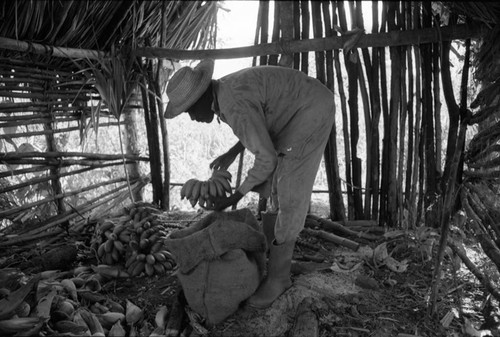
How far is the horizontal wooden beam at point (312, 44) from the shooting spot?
283cm

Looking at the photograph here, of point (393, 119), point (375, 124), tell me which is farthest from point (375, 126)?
point (393, 119)

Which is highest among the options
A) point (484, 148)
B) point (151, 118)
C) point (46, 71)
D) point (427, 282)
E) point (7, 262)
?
point (46, 71)

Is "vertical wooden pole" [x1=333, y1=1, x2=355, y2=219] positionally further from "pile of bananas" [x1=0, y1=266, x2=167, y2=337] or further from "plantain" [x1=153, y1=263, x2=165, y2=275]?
"pile of bananas" [x1=0, y1=266, x2=167, y2=337]

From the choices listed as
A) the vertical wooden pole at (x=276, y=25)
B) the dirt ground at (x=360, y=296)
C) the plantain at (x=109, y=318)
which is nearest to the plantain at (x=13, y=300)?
the plantain at (x=109, y=318)

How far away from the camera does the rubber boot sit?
2424mm

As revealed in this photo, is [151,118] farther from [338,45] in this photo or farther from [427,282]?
[427,282]

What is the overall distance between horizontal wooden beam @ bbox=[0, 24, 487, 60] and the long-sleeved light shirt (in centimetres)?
87

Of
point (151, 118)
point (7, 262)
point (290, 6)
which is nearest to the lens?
point (7, 262)

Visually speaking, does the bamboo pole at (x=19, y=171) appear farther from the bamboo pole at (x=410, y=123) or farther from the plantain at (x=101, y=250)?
the bamboo pole at (x=410, y=123)

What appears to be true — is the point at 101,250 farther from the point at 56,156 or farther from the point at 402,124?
the point at 402,124

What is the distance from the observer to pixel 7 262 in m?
2.85

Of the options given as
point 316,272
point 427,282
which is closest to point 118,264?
point 316,272

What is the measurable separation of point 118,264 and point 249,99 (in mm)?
1591

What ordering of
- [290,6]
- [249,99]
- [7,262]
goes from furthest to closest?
[290,6], [7,262], [249,99]
